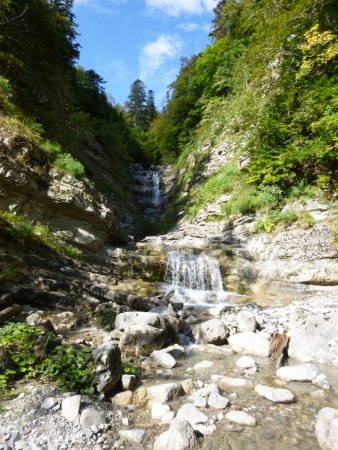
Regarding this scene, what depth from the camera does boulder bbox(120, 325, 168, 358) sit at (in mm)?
5074

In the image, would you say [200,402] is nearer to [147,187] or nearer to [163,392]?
[163,392]

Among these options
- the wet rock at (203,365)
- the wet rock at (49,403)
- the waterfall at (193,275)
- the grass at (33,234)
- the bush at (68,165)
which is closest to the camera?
the wet rock at (49,403)

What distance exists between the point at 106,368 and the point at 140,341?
61.6 inches

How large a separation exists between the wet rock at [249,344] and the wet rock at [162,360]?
1456mm

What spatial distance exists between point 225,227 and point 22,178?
848 centimetres

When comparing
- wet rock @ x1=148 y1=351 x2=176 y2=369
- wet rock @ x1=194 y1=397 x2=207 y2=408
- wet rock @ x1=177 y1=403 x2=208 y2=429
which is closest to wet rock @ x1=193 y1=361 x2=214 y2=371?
wet rock @ x1=148 y1=351 x2=176 y2=369

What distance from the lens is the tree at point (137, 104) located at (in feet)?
155

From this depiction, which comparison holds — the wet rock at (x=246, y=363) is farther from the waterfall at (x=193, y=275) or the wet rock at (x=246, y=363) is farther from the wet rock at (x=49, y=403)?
the waterfall at (x=193, y=275)

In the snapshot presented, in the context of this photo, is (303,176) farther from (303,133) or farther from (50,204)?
(50,204)

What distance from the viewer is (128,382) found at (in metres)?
3.77

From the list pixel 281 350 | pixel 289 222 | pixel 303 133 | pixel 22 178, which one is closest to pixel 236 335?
pixel 281 350

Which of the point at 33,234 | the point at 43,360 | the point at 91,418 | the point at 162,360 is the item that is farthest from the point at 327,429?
the point at 33,234

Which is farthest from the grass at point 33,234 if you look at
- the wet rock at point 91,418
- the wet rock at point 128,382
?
the wet rock at point 91,418

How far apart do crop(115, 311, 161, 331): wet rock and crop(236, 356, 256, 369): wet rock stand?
1630mm
